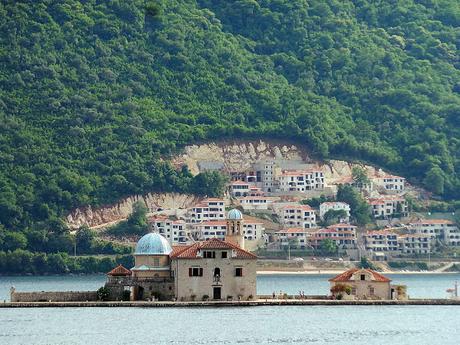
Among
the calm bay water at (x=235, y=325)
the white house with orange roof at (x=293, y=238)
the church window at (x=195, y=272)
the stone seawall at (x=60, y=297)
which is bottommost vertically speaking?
the calm bay water at (x=235, y=325)

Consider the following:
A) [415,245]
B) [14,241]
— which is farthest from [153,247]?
[415,245]

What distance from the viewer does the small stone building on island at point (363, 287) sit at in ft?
400

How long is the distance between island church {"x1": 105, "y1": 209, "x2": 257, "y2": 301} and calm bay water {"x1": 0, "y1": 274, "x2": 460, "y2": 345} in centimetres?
291

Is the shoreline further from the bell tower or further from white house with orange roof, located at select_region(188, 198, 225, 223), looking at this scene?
white house with orange roof, located at select_region(188, 198, 225, 223)

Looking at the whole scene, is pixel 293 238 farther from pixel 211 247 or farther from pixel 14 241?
pixel 211 247

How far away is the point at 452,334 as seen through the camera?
10250 cm

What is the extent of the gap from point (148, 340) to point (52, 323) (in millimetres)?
10366

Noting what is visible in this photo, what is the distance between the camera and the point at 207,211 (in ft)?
652

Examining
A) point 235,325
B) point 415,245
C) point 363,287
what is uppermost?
point 415,245

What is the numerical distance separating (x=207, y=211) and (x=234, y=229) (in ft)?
239

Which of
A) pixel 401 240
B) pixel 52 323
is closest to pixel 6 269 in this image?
pixel 401 240

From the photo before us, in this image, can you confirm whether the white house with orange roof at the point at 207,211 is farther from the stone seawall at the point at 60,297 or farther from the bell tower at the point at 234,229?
the stone seawall at the point at 60,297

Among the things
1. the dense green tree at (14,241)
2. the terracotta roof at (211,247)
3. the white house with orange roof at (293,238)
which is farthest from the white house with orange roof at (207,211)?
the terracotta roof at (211,247)

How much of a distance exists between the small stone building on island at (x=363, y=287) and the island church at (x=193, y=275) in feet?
19.6
